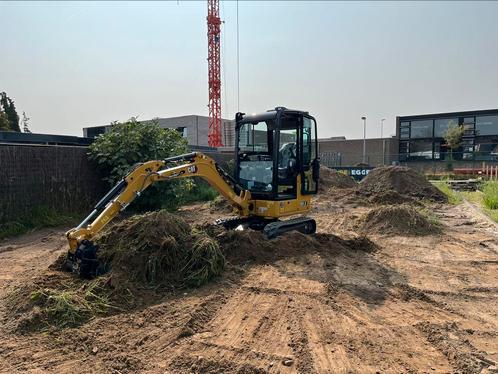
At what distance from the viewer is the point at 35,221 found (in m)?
10.0

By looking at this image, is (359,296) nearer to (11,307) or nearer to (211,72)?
(11,307)

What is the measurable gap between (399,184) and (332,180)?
3896 mm

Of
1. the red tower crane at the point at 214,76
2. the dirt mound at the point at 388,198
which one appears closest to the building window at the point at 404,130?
the red tower crane at the point at 214,76

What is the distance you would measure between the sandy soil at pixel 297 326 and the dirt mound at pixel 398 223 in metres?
2.63

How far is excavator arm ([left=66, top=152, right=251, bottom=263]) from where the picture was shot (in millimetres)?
5343

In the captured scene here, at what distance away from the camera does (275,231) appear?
25.4 feet

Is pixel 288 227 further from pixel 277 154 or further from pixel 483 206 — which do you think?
pixel 483 206

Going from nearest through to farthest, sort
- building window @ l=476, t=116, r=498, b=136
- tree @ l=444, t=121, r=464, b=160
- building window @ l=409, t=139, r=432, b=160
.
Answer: tree @ l=444, t=121, r=464, b=160 < building window @ l=476, t=116, r=498, b=136 < building window @ l=409, t=139, r=432, b=160

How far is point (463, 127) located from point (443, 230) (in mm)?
29192

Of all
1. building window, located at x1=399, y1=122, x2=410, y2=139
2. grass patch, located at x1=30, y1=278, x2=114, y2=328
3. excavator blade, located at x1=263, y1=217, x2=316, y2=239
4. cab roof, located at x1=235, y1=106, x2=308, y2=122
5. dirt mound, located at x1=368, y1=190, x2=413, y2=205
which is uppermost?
building window, located at x1=399, y1=122, x2=410, y2=139

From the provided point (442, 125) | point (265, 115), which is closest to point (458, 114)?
point (442, 125)

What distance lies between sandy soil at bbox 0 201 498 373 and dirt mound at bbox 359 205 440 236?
104 inches

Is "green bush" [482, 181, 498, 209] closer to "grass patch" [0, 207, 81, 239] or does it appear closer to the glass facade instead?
"grass patch" [0, 207, 81, 239]

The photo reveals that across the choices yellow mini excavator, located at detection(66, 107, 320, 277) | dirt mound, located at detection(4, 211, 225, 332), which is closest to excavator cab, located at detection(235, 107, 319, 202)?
yellow mini excavator, located at detection(66, 107, 320, 277)
